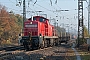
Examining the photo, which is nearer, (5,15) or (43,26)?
(43,26)

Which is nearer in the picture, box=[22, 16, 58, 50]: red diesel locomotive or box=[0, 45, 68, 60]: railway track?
box=[0, 45, 68, 60]: railway track

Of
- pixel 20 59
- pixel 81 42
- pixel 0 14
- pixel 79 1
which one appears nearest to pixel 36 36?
pixel 20 59

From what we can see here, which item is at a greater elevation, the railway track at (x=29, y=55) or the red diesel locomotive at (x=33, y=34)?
the red diesel locomotive at (x=33, y=34)

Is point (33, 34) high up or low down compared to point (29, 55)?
up

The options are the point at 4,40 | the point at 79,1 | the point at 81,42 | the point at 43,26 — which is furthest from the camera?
the point at 4,40

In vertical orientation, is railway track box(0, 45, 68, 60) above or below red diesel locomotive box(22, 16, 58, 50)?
below

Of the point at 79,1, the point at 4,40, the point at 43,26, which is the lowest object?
the point at 4,40

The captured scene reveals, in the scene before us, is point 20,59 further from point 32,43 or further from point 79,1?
point 79,1

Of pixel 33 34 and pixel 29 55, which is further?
pixel 33 34

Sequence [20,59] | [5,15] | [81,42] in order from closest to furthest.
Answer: [20,59] < [81,42] < [5,15]

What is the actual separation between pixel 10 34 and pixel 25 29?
40.4 metres

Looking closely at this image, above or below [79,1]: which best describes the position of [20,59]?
below

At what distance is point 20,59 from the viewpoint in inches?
615

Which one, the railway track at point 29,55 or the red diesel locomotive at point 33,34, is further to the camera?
the red diesel locomotive at point 33,34
